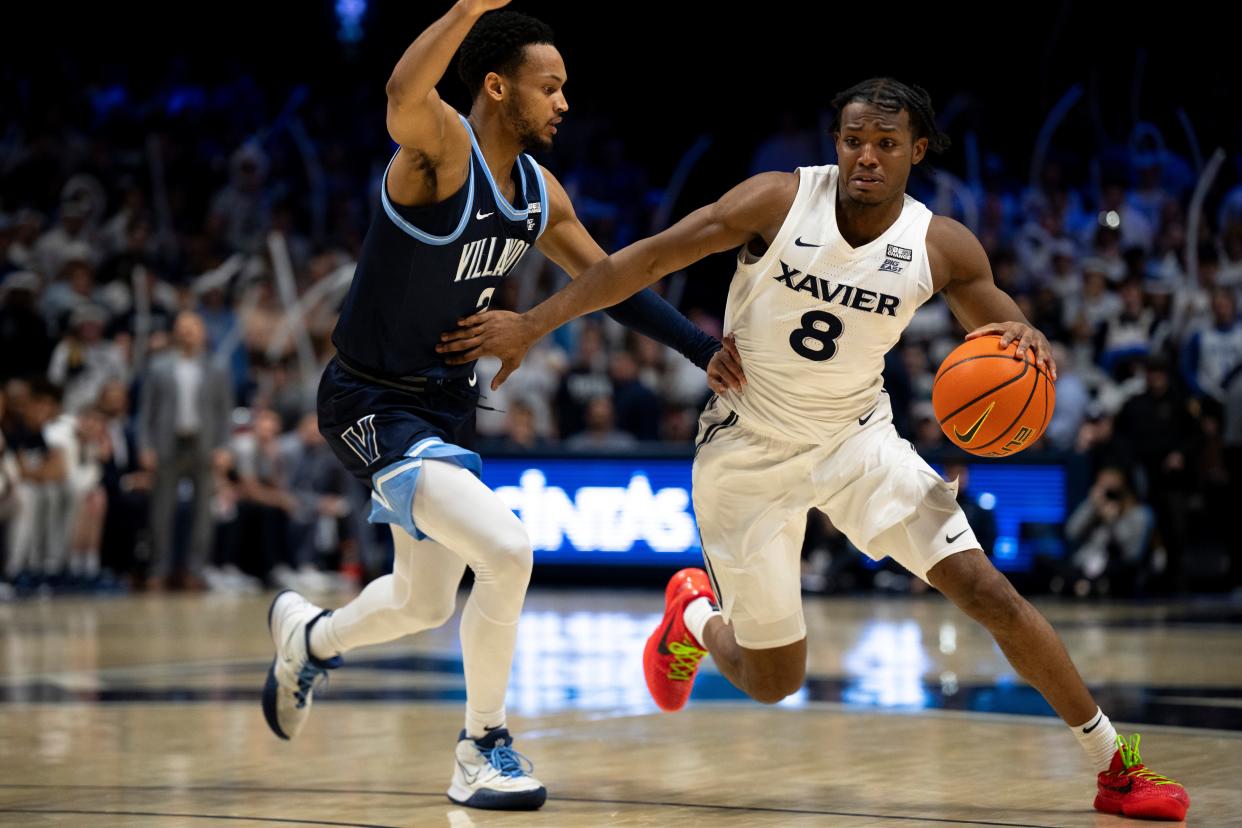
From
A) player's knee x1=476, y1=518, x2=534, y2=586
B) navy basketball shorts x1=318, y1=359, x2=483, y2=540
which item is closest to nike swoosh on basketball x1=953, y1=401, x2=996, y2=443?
player's knee x1=476, y1=518, x2=534, y2=586

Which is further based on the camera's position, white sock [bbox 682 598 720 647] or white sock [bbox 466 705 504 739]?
white sock [bbox 682 598 720 647]

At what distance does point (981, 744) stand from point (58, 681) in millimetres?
4236

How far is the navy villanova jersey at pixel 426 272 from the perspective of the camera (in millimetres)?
4859

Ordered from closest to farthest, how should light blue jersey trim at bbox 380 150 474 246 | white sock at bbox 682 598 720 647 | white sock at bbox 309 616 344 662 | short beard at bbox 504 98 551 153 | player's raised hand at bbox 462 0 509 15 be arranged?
1. player's raised hand at bbox 462 0 509 15
2. light blue jersey trim at bbox 380 150 474 246
3. short beard at bbox 504 98 551 153
4. white sock at bbox 309 616 344 662
5. white sock at bbox 682 598 720 647

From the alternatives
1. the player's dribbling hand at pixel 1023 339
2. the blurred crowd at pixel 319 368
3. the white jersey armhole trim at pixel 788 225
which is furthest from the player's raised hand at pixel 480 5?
the blurred crowd at pixel 319 368

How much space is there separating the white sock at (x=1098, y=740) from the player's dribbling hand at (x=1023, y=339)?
951 millimetres

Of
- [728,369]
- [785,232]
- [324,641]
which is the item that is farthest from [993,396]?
[324,641]

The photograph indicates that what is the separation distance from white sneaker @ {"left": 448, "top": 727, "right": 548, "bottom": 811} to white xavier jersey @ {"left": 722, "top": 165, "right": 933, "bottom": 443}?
1223mm

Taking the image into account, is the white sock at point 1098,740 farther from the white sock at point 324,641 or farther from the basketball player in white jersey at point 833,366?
the white sock at point 324,641

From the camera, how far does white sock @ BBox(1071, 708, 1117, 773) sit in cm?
464

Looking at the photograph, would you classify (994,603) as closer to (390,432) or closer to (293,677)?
(390,432)

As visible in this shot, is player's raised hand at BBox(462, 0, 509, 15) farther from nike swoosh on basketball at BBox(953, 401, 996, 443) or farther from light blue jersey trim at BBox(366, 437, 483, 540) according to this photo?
nike swoosh on basketball at BBox(953, 401, 996, 443)

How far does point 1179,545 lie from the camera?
1234 centimetres

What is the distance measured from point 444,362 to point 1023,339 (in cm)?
166
